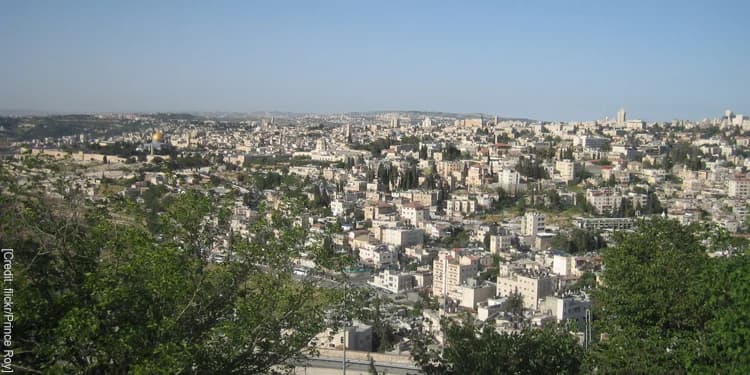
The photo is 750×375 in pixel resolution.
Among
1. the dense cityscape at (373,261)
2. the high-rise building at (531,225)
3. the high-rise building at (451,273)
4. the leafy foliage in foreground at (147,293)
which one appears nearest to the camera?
the leafy foliage in foreground at (147,293)

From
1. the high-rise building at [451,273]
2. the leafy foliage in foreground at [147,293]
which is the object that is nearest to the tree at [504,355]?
the leafy foliage in foreground at [147,293]

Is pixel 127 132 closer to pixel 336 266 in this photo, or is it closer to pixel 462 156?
pixel 462 156

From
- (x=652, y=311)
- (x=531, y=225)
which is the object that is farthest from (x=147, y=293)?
(x=531, y=225)

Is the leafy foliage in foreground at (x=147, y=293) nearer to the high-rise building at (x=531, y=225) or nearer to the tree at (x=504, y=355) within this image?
the tree at (x=504, y=355)

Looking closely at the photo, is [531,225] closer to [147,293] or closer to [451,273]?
[451,273]

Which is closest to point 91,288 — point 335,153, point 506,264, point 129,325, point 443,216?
point 129,325
